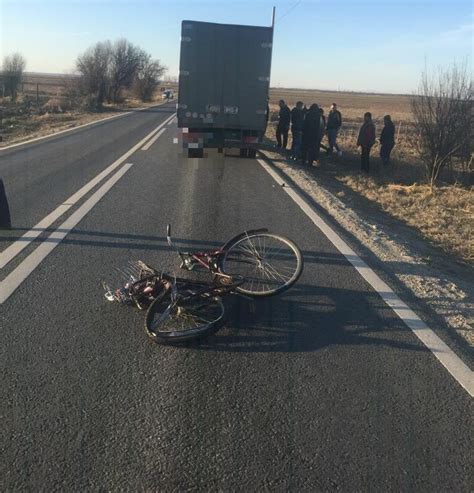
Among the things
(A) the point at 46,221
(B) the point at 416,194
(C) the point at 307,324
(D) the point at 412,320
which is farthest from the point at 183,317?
(B) the point at 416,194

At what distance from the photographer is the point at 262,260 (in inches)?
229

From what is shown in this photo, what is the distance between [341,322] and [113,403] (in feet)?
6.96

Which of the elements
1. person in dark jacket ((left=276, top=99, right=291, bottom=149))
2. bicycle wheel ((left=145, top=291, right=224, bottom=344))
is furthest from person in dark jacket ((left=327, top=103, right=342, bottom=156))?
bicycle wheel ((left=145, top=291, right=224, bottom=344))

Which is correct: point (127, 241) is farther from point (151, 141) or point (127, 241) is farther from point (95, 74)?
point (95, 74)

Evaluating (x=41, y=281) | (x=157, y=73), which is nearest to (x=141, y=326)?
(x=41, y=281)

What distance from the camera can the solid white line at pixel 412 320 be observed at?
12.6 feet

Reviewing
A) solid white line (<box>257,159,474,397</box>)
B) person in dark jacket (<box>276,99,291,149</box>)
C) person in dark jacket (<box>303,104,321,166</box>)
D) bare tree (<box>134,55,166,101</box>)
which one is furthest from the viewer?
bare tree (<box>134,55,166,101</box>)

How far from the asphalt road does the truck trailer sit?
33.3 ft

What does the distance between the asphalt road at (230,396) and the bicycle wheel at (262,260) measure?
27 centimetres

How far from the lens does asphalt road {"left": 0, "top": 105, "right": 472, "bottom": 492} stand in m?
2.74

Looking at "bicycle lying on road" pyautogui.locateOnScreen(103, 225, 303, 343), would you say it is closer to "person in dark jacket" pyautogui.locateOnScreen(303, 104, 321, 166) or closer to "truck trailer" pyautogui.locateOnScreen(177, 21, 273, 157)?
"person in dark jacket" pyautogui.locateOnScreen(303, 104, 321, 166)

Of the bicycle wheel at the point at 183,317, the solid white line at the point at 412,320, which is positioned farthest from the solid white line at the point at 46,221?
the solid white line at the point at 412,320

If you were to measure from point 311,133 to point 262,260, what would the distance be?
10754 millimetres

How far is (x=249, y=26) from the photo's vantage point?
15172mm
